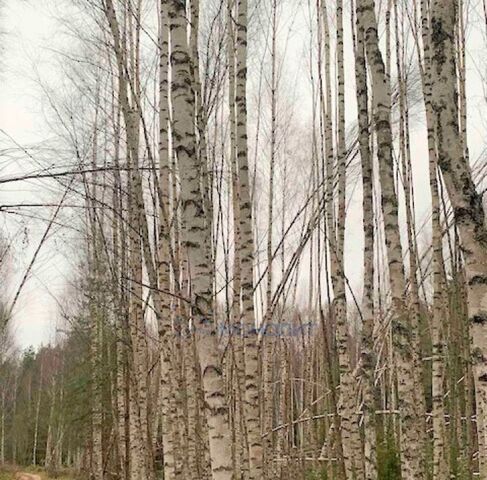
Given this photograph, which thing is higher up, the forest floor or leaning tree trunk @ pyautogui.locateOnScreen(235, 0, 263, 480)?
leaning tree trunk @ pyautogui.locateOnScreen(235, 0, 263, 480)

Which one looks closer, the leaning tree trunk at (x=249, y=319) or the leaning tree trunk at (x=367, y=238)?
the leaning tree trunk at (x=249, y=319)

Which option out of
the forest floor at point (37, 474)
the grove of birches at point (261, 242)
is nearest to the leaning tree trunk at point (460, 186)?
the grove of birches at point (261, 242)

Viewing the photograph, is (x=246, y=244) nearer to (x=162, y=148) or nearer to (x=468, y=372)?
(x=162, y=148)

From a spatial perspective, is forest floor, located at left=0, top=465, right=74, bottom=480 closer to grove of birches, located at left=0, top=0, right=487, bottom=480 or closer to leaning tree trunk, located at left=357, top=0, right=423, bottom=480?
grove of birches, located at left=0, top=0, right=487, bottom=480

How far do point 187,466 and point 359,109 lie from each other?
4.43 meters

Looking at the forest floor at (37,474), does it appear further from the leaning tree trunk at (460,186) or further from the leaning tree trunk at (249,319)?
the leaning tree trunk at (460,186)

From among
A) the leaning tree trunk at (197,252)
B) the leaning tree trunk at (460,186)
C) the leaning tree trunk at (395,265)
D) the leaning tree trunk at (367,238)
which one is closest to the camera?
the leaning tree trunk at (460,186)

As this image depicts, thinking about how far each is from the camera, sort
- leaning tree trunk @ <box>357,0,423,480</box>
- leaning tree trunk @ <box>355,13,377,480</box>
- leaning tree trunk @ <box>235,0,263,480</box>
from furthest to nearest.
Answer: leaning tree trunk @ <box>355,13,377,480</box>
leaning tree trunk @ <box>235,0,263,480</box>
leaning tree trunk @ <box>357,0,423,480</box>

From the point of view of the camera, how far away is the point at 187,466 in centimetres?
707

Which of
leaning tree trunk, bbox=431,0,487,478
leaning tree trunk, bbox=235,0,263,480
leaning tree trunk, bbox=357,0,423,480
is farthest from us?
leaning tree trunk, bbox=235,0,263,480

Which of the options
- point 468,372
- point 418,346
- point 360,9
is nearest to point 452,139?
point 360,9

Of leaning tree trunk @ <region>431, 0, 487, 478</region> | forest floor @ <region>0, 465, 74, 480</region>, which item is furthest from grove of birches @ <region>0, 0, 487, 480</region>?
forest floor @ <region>0, 465, 74, 480</region>

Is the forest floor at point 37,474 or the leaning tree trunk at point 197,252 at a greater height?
the leaning tree trunk at point 197,252

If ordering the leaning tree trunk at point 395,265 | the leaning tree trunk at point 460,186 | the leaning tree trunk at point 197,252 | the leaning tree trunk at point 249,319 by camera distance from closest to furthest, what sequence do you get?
1. the leaning tree trunk at point 460,186
2. the leaning tree trunk at point 197,252
3. the leaning tree trunk at point 395,265
4. the leaning tree trunk at point 249,319
